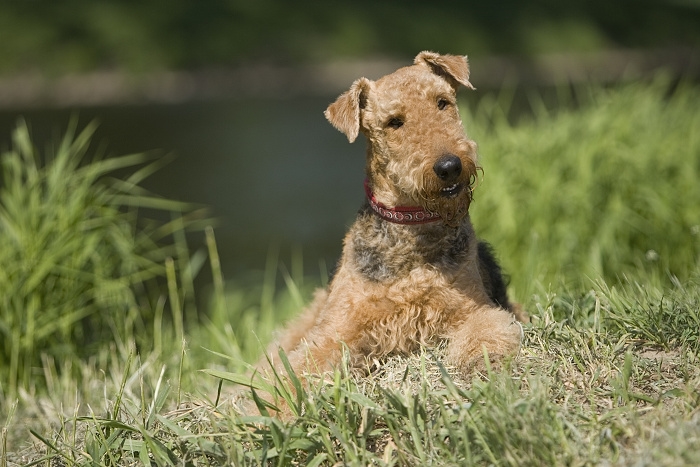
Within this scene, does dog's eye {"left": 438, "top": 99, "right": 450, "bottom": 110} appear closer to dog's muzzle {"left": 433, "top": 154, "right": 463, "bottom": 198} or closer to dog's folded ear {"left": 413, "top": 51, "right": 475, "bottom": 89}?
dog's folded ear {"left": 413, "top": 51, "right": 475, "bottom": 89}

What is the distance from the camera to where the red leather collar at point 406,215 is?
3.48 m

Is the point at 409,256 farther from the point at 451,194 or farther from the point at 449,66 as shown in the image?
the point at 449,66

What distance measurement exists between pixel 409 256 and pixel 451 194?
37 cm

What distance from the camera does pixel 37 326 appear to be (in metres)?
5.36

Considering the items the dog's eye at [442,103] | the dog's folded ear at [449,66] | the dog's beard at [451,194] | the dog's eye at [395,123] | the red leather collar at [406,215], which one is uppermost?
the dog's folded ear at [449,66]

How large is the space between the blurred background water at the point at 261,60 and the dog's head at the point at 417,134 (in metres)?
9.90

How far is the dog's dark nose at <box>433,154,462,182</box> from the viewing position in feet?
10.5

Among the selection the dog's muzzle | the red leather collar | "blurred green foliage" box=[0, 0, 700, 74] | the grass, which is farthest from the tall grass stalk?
"blurred green foliage" box=[0, 0, 700, 74]

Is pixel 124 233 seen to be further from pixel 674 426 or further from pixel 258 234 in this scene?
pixel 258 234

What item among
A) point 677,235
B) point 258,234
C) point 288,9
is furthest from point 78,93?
point 677,235

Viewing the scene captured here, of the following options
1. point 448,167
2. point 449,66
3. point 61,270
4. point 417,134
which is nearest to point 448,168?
point 448,167

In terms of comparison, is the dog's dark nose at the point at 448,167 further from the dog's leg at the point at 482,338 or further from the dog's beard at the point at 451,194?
the dog's leg at the point at 482,338

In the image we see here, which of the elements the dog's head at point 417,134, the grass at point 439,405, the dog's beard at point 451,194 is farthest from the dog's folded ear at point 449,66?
the grass at point 439,405

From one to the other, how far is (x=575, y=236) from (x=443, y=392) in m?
3.66
